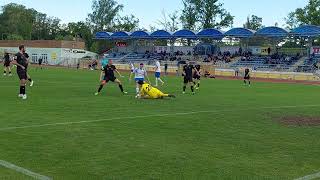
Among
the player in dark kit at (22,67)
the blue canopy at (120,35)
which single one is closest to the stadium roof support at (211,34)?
the blue canopy at (120,35)

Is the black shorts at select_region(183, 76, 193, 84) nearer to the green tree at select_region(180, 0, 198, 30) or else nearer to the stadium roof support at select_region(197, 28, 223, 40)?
the stadium roof support at select_region(197, 28, 223, 40)

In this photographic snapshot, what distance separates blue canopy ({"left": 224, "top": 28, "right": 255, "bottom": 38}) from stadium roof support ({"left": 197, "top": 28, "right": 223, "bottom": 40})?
1.66 meters

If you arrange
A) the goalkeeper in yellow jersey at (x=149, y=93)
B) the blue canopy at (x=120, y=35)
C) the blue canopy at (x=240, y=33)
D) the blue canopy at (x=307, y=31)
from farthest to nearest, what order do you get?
the blue canopy at (x=120, y=35), the blue canopy at (x=240, y=33), the blue canopy at (x=307, y=31), the goalkeeper in yellow jersey at (x=149, y=93)

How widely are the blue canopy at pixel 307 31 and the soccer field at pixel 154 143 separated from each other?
1696 inches

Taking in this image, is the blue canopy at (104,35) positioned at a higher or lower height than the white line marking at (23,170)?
higher

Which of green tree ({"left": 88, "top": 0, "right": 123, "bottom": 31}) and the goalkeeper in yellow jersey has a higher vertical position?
green tree ({"left": 88, "top": 0, "right": 123, "bottom": 31})

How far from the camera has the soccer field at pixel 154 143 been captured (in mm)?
7484

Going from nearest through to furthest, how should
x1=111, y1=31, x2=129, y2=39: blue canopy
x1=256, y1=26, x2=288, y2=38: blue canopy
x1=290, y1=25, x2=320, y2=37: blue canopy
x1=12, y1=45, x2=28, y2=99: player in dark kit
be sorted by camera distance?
x1=12, y1=45, x2=28, y2=99: player in dark kit, x1=290, y1=25, x2=320, y2=37: blue canopy, x1=256, y1=26, x2=288, y2=38: blue canopy, x1=111, y1=31, x2=129, y2=39: blue canopy

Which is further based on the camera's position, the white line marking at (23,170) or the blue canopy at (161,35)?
the blue canopy at (161,35)

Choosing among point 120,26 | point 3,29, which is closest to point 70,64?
point 120,26

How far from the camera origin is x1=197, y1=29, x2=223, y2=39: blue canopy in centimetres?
6582

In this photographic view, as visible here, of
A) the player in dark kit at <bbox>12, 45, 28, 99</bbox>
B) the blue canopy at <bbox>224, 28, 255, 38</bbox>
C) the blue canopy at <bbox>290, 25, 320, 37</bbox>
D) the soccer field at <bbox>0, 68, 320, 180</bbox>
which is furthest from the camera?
the blue canopy at <bbox>224, 28, 255, 38</bbox>

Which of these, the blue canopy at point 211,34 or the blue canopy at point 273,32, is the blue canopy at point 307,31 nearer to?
the blue canopy at point 273,32

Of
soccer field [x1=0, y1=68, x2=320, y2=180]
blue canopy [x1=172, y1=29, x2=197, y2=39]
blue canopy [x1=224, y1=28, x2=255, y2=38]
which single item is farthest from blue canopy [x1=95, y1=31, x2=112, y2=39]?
soccer field [x1=0, y1=68, x2=320, y2=180]
